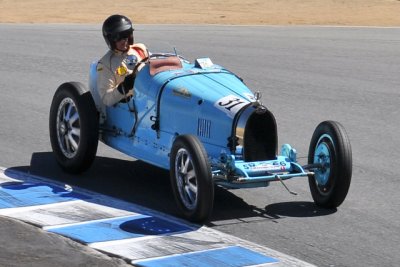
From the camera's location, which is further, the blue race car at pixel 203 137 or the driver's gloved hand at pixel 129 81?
the driver's gloved hand at pixel 129 81

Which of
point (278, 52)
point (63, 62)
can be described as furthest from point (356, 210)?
point (278, 52)

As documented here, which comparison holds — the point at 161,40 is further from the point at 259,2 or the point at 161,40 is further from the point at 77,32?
the point at 259,2

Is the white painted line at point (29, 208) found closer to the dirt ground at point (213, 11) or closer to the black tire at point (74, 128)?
the black tire at point (74, 128)

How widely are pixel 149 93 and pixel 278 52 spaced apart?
12.6 metres

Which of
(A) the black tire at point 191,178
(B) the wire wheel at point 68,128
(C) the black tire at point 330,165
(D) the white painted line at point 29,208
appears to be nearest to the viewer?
(A) the black tire at point 191,178

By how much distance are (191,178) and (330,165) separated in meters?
1.25

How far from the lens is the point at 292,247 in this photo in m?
7.47

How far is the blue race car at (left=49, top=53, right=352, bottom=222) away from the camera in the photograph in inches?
319

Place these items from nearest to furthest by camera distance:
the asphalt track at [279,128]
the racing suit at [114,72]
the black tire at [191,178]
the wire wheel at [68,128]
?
the asphalt track at [279,128] < the black tire at [191,178] < the racing suit at [114,72] < the wire wheel at [68,128]

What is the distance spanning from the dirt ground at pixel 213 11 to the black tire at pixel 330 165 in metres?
22.4

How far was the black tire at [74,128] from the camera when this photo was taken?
9.61 m

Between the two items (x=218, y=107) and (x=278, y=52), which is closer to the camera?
(x=218, y=107)

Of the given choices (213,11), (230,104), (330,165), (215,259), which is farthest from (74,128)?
(213,11)

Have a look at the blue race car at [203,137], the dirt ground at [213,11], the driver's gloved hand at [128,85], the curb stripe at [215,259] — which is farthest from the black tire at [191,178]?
the dirt ground at [213,11]
